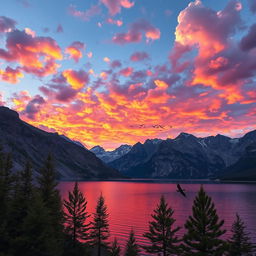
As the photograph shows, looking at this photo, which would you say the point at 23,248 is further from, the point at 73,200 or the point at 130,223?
the point at 130,223

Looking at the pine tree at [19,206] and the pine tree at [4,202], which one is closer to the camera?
the pine tree at [4,202]

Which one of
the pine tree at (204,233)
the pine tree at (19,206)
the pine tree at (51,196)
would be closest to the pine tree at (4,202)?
the pine tree at (19,206)

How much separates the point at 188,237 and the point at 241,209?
10670 cm

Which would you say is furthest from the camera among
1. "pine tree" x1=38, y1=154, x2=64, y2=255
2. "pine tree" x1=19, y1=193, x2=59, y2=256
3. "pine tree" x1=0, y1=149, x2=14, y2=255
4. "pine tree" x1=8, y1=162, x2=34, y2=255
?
"pine tree" x1=38, y1=154, x2=64, y2=255

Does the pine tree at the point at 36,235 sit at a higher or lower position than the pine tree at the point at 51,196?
lower

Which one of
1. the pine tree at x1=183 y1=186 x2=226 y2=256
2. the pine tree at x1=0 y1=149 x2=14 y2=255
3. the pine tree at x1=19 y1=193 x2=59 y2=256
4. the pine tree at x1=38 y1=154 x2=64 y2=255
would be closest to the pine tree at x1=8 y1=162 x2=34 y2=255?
the pine tree at x1=0 y1=149 x2=14 y2=255

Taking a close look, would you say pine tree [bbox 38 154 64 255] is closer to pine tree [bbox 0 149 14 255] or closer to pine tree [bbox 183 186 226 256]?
pine tree [bbox 0 149 14 255]

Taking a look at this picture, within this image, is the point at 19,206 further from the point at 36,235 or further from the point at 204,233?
the point at 204,233

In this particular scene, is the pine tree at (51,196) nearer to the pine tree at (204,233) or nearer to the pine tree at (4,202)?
the pine tree at (4,202)

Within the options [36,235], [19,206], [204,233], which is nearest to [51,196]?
[19,206]

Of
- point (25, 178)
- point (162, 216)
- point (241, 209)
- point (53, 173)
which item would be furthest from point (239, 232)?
point (241, 209)

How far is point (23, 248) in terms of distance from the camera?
35.3m

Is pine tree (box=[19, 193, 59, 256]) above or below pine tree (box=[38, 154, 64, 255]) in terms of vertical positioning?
below

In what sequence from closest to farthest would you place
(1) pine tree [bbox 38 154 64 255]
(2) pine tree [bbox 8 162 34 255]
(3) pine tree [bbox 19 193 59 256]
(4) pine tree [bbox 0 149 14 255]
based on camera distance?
(3) pine tree [bbox 19 193 59 256] → (4) pine tree [bbox 0 149 14 255] → (2) pine tree [bbox 8 162 34 255] → (1) pine tree [bbox 38 154 64 255]
